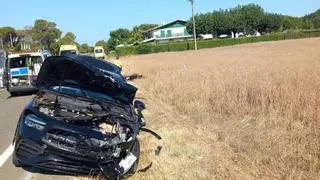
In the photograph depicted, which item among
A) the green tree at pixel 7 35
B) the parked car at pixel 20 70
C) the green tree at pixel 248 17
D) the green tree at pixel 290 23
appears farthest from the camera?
the green tree at pixel 290 23

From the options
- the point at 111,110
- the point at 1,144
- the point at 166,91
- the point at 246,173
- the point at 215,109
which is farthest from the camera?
the point at 166,91

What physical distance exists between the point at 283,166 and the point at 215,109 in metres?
5.18

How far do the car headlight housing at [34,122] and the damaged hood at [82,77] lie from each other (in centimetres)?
127

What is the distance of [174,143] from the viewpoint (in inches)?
340

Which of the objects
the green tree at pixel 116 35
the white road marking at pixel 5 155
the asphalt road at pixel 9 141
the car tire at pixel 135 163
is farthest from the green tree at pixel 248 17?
the car tire at pixel 135 163

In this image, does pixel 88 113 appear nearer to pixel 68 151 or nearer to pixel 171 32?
pixel 68 151

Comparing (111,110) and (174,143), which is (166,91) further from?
(111,110)

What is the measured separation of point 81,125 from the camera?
668cm

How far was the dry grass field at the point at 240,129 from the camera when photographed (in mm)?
6596

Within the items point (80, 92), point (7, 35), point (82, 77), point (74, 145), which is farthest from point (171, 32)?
point (74, 145)

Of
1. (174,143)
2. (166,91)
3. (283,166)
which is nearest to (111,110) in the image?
(174,143)

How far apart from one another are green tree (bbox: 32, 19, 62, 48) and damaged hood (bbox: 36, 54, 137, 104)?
10339cm

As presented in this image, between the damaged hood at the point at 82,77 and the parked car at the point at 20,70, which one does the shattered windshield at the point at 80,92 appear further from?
the parked car at the point at 20,70

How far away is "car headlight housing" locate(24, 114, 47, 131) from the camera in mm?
6540
